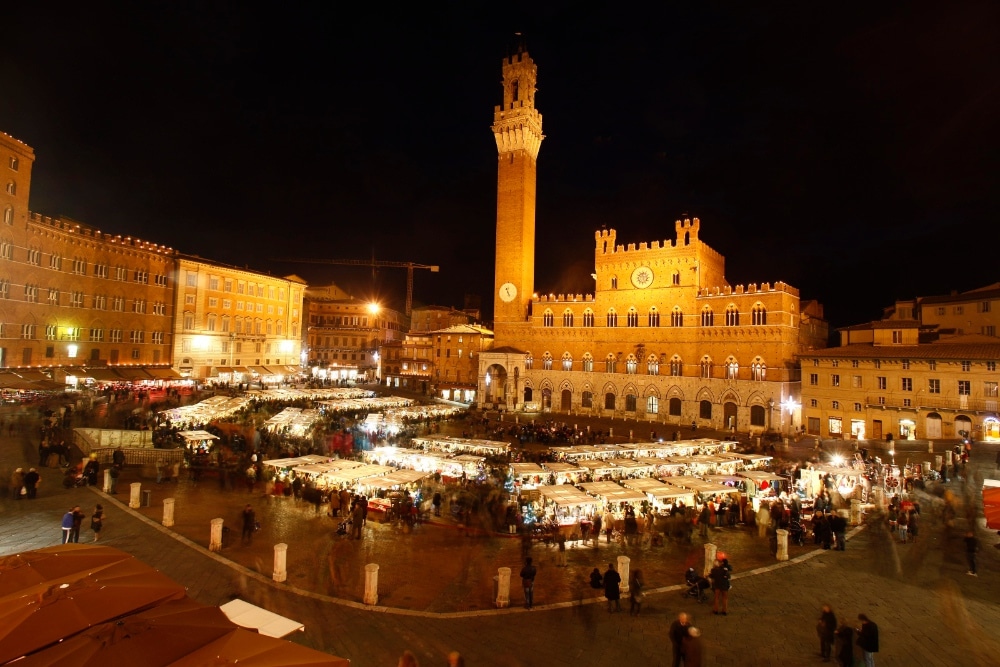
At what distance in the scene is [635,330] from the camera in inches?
1626

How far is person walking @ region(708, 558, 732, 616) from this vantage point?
363 inches

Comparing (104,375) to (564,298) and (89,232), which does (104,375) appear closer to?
(89,232)

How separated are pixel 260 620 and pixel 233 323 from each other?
151 feet

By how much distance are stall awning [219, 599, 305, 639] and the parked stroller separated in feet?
23.3

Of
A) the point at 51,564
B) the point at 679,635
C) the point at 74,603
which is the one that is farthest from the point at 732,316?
the point at 74,603

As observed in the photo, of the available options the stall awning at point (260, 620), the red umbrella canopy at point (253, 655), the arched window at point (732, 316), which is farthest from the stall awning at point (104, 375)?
the arched window at point (732, 316)

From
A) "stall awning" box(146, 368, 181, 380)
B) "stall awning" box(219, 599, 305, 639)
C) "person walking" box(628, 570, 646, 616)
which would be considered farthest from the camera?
"stall awning" box(146, 368, 181, 380)

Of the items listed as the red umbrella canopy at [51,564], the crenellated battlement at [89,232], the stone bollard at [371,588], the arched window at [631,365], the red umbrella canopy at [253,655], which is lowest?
the stone bollard at [371,588]

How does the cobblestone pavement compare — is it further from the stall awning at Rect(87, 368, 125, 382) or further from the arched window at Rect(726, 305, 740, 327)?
the stall awning at Rect(87, 368, 125, 382)

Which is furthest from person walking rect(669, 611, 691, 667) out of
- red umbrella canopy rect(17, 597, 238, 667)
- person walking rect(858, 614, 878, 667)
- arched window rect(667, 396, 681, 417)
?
arched window rect(667, 396, 681, 417)

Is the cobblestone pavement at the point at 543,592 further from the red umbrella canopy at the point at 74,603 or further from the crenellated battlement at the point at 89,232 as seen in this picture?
the crenellated battlement at the point at 89,232

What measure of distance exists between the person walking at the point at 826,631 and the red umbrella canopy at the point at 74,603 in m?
9.00

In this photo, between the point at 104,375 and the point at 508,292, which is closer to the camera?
the point at 104,375

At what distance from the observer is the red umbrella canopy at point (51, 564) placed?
5680 millimetres
